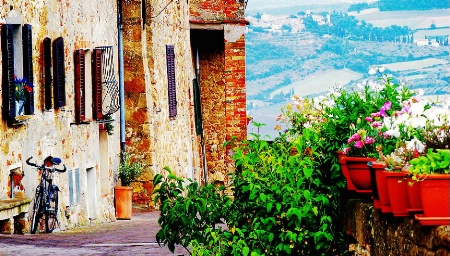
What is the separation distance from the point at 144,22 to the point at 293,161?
16.3 metres

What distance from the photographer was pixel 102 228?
19922mm

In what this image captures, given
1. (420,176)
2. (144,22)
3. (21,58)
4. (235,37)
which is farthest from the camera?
(235,37)

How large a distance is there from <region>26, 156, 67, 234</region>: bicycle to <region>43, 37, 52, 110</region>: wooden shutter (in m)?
0.98

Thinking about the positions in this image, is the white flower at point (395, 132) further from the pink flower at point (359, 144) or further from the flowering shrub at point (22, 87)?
the flowering shrub at point (22, 87)

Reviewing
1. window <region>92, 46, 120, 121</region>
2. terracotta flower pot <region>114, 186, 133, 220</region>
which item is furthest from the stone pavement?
terracotta flower pot <region>114, 186, 133, 220</region>

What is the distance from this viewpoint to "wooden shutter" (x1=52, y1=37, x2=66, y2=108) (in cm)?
1930

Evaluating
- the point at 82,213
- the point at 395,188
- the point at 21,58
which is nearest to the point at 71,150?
the point at 82,213

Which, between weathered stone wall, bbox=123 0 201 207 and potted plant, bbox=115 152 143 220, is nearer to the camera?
potted plant, bbox=115 152 143 220

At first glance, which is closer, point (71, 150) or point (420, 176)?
point (420, 176)

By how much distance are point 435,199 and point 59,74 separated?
1261cm

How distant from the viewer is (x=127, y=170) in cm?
2491

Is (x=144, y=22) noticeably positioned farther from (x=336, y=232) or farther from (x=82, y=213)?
(x=336, y=232)

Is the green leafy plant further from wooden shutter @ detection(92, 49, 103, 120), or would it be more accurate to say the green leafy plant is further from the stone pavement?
the stone pavement

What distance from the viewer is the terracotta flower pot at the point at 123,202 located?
23594 mm
